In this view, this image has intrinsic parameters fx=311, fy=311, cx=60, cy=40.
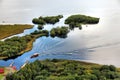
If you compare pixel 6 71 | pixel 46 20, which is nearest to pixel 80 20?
pixel 46 20

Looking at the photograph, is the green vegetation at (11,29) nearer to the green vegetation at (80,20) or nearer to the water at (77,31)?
the water at (77,31)

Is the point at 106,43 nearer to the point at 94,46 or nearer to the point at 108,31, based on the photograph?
the point at 94,46

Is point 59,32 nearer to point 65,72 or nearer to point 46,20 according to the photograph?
point 46,20

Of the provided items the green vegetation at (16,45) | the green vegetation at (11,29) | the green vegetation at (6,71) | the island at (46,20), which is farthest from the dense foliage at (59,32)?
the green vegetation at (6,71)

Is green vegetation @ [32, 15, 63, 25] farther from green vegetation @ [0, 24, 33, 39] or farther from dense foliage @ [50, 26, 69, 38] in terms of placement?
dense foliage @ [50, 26, 69, 38]

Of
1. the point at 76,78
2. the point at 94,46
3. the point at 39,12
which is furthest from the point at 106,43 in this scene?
the point at 39,12

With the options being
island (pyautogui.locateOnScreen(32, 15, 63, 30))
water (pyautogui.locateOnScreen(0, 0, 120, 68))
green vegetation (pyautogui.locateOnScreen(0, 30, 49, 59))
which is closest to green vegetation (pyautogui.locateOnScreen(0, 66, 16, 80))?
water (pyautogui.locateOnScreen(0, 0, 120, 68))
